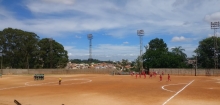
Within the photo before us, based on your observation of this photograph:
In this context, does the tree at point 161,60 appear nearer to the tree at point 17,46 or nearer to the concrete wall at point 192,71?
the concrete wall at point 192,71

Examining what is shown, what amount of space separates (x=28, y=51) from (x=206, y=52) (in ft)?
233

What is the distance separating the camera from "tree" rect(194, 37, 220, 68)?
86.9m

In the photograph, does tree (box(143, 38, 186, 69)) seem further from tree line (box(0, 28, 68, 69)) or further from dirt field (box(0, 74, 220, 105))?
dirt field (box(0, 74, 220, 105))

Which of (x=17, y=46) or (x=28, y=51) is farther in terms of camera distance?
(x=28, y=51)

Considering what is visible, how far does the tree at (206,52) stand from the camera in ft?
285

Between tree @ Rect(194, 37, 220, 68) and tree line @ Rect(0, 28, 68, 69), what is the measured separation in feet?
180

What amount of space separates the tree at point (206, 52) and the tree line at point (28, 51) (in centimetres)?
5476

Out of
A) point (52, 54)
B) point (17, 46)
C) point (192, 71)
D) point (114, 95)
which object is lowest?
point (114, 95)

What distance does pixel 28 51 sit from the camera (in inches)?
3743

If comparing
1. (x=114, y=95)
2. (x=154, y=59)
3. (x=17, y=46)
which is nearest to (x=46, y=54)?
(x=17, y=46)

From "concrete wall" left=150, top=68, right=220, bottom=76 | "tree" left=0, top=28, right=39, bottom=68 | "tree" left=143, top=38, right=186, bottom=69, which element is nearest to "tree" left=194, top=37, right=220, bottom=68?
"tree" left=143, top=38, right=186, bottom=69

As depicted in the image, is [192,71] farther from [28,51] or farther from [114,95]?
[28,51]

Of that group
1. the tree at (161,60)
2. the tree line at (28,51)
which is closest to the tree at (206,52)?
the tree at (161,60)

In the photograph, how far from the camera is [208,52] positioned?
88438 millimetres
